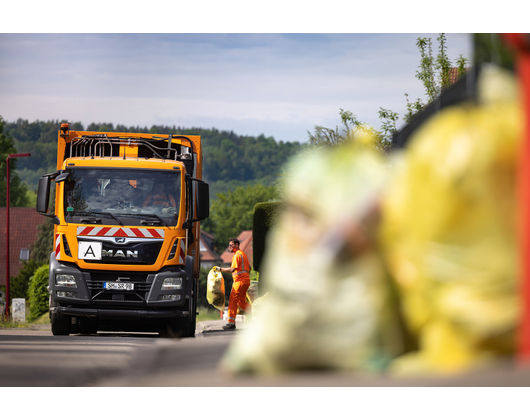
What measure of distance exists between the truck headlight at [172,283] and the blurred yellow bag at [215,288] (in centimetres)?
243

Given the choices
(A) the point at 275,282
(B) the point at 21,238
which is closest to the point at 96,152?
(A) the point at 275,282

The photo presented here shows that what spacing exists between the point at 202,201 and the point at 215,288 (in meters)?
2.90

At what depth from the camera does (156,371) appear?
160 inches

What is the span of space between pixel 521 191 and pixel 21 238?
47038 mm

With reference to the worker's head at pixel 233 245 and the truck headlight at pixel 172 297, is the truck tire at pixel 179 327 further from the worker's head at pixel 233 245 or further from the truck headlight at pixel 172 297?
the worker's head at pixel 233 245

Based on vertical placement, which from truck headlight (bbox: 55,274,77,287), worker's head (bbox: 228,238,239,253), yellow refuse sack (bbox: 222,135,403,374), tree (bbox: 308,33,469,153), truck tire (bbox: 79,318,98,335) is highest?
tree (bbox: 308,33,469,153)

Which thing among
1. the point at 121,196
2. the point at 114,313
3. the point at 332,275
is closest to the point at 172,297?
the point at 114,313

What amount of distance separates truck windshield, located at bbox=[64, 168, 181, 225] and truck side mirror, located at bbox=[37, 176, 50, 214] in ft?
0.75

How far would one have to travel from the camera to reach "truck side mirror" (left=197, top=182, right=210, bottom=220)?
7.78 meters

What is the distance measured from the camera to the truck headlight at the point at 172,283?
7543 mm

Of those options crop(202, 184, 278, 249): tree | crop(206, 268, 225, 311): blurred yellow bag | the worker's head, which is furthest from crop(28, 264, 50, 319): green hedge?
crop(202, 184, 278, 249): tree

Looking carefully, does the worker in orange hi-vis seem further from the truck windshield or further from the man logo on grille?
the man logo on grille

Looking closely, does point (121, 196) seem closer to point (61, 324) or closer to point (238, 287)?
point (61, 324)

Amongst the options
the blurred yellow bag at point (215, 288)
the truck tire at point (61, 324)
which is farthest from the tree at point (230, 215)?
the truck tire at point (61, 324)
